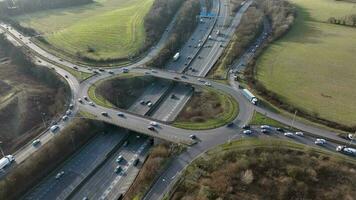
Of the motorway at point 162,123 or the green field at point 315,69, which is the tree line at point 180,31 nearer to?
the motorway at point 162,123

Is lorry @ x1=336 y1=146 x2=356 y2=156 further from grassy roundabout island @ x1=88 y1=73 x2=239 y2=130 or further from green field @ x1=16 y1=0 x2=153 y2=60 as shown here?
green field @ x1=16 y1=0 x2=153 y2=60

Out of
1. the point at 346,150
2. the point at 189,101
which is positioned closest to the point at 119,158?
the point at 189,101

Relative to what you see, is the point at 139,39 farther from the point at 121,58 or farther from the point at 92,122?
the point at 92,122

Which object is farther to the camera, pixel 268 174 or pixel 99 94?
pixel 99 94

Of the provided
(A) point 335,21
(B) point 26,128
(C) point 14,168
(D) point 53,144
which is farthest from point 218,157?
(A) point 335,21

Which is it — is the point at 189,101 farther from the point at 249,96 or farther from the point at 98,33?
the point at 98,33

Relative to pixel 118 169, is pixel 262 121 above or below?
above

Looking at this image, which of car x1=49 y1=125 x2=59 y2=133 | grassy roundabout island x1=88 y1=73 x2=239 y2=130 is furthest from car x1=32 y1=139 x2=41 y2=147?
grassy roundabout island x1=88 y1=73 x2=239 y2=130
